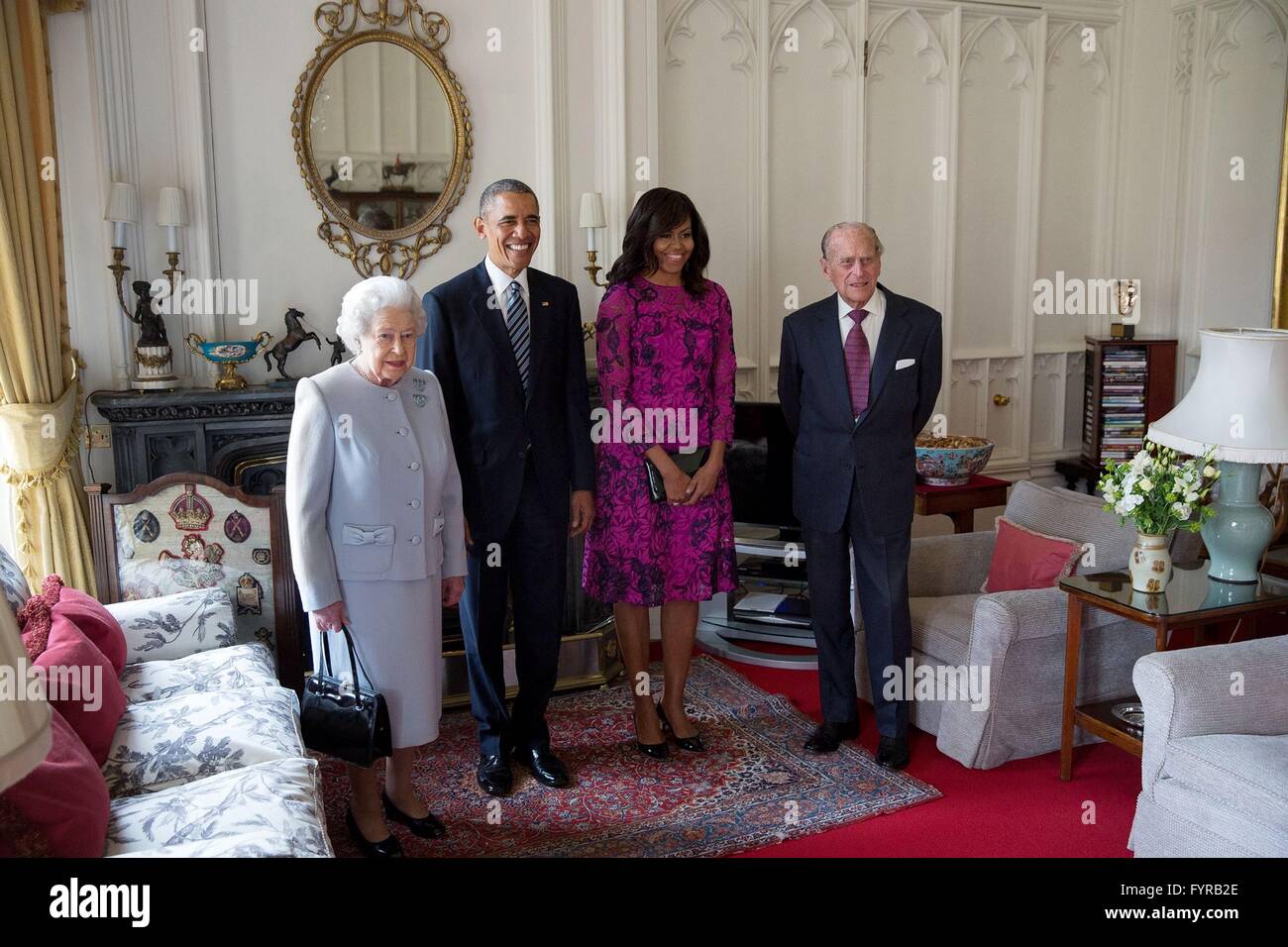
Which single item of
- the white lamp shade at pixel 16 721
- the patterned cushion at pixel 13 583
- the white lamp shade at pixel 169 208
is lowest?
the patterned cushion at pixel 13 583

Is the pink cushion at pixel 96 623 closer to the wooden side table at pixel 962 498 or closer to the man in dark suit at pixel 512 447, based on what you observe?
the man in dark suit at pixel 512 447

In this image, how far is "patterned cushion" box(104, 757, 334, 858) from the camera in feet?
6.94

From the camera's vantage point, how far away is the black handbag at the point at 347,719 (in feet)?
8.93

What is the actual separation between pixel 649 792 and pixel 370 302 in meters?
1.71

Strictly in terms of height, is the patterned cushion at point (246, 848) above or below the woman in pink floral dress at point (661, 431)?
below

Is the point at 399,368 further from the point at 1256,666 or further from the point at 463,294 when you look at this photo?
the point at 1256,666

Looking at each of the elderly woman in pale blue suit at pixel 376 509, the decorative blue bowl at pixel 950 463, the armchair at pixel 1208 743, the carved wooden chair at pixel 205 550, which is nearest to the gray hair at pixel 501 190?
the elderly woman in pale blue suit at pixel 376 509

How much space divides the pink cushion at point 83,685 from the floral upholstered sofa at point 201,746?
0.18ft

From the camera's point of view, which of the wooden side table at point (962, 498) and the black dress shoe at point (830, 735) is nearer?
the black dress shoe at point (830, 735)

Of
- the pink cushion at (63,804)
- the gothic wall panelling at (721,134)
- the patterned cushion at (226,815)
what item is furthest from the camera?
the gothic wall panelling at (721,134)

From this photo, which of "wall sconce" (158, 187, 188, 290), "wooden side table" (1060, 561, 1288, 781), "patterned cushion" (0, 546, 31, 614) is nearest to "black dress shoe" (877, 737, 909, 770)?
"wooden side table" (1060, 561, 1288, 781)

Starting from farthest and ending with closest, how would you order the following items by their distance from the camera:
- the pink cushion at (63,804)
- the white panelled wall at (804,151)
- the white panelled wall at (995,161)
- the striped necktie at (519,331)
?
the white panelled wall at (995,161), the white panelled wall at (804,151), the striped necktie at (519,331), the pink cushion at (63,804)

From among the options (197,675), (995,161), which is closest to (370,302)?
(197,675)
